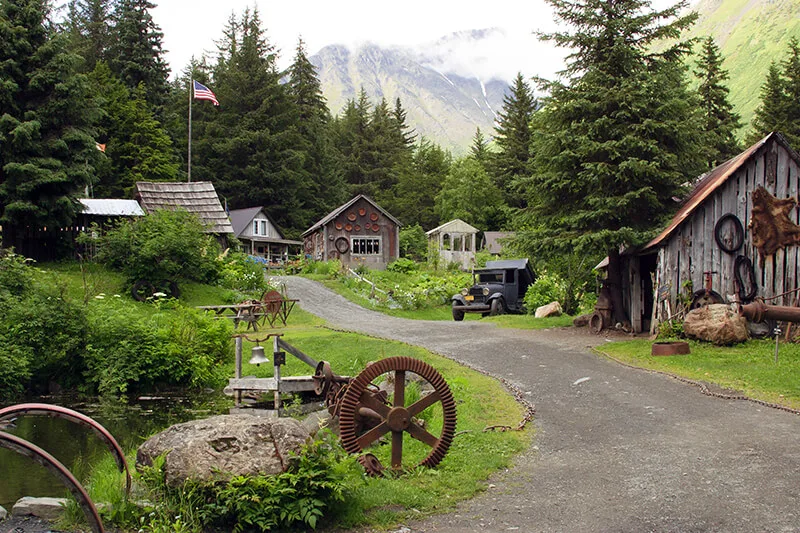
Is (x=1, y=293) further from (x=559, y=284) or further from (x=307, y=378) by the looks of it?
(x=559, y=284)

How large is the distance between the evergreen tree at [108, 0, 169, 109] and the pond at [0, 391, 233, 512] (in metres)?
49.8

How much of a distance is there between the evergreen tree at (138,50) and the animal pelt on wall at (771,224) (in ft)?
177

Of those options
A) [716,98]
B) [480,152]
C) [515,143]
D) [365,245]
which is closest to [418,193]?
[480,152]

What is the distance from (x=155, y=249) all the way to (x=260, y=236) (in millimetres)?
28443

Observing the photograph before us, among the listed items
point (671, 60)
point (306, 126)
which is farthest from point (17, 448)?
point (306, 126)

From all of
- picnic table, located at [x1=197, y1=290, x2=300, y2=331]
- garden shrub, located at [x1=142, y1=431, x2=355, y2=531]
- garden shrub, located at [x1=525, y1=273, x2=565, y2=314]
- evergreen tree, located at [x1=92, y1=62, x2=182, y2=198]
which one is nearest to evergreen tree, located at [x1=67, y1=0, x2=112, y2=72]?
evergreen tree, located at [x1=92, y1=62, x2=182, y2=198]

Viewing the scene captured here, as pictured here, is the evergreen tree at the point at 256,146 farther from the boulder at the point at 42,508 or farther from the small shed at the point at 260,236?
the boulder at the point at 42,508

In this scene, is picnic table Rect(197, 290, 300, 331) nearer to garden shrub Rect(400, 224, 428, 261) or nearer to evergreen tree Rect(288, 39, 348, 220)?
garden shrub Rect(400, 224, 428, 261)

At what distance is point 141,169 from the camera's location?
52906 mm

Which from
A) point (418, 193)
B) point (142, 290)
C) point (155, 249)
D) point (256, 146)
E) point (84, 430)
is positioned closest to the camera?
point (84, 430)

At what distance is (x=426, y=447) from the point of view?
895cm

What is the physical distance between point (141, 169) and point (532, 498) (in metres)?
51.7

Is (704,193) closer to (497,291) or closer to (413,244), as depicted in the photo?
(497,291)

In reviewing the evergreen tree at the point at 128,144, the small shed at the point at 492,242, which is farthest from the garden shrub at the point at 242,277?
the small shed at the point at 492,242
